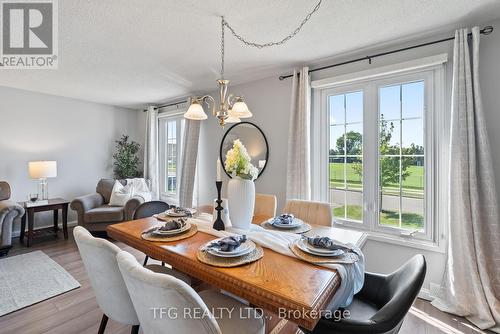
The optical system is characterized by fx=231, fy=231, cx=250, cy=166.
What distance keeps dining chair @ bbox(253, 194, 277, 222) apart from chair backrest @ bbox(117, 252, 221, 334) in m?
1.51

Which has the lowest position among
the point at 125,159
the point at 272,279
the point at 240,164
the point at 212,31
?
the point at 272,279

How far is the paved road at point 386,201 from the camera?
2285 millimetres

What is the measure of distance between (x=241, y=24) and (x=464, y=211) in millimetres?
2385

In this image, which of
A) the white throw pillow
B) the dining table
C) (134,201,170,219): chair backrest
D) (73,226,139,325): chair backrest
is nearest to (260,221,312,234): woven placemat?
the dining table

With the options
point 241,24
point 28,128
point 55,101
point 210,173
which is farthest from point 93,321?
point 55,101

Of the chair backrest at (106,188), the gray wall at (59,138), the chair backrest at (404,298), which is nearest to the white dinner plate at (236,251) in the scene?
the chair backrest at (404,298)

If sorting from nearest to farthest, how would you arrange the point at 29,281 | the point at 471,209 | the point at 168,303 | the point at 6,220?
the point at 168,303 < the point at 471,209 < the point at 29,281 < the point at 6,220

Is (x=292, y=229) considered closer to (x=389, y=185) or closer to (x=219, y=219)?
(x=219, y=219)

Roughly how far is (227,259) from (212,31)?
1894mm

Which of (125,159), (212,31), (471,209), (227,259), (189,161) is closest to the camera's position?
(227,259)

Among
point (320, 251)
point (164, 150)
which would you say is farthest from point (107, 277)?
point (164, 150)

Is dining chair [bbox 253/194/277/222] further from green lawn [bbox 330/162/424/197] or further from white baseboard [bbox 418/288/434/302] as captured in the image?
white baseboard [bbox 418/288/434/302]

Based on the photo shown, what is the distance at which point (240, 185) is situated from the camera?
1.60 m

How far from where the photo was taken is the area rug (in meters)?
2.08
